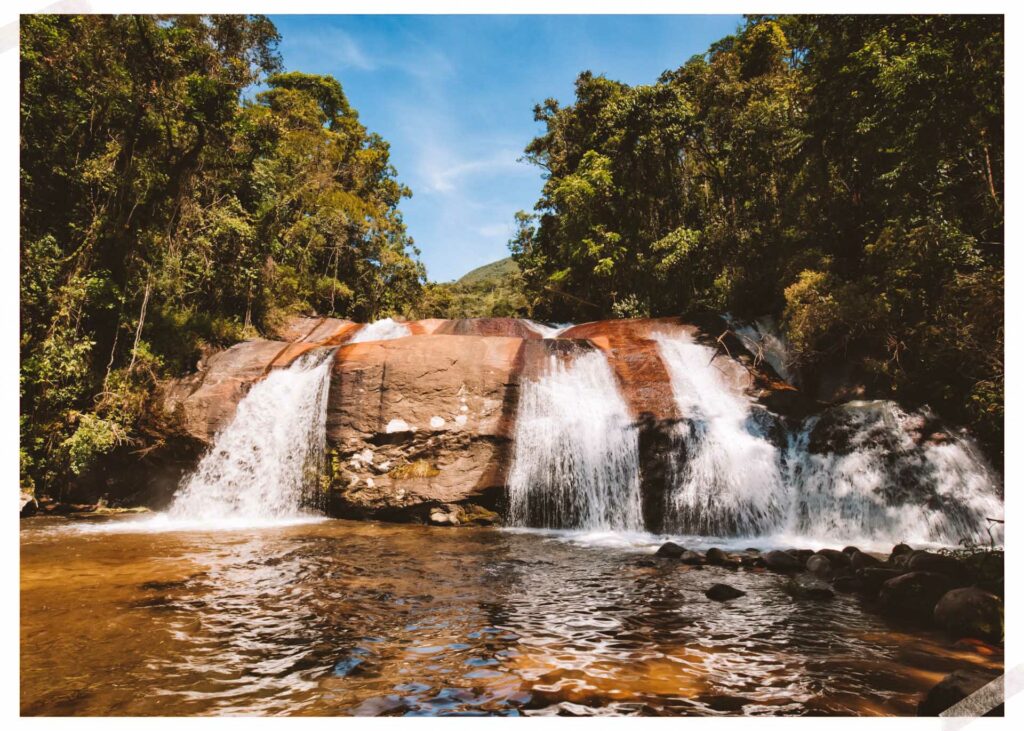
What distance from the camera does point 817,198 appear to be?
13438 millimetres

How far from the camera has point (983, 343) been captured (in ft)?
23.9

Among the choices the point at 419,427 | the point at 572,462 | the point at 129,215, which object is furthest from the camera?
the point at 129,215

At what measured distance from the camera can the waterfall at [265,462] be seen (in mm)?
10727

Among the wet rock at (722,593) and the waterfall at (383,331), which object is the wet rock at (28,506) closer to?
the waterfall at (383,331)

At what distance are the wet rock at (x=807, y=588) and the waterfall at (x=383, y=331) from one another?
43.4 ft

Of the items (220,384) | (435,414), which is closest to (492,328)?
(435,414)

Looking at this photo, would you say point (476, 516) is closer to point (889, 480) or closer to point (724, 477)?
point (724, 477)

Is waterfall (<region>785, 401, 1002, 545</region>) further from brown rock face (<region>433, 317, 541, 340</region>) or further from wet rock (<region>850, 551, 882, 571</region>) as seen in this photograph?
brown rock face (<region>433, 317, 541, 340</region>)

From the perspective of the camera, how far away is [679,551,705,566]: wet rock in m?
6.75

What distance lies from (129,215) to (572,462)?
39.7ft

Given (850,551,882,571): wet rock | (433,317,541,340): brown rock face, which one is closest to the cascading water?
(850,551,882,571): wet rock

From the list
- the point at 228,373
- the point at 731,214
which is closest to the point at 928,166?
the point at 731,214

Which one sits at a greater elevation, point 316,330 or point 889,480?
point 316,330
